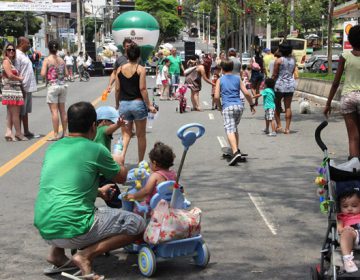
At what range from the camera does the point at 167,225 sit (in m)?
5.41

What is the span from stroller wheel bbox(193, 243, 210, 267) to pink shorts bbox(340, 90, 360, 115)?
11.6 ft

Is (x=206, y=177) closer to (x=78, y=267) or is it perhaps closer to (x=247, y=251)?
(x=247, y=251)

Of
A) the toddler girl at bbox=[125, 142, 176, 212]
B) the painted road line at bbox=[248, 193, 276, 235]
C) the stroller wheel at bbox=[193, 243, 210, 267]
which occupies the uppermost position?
the toddler girl at bbox=[125, 142, 176, 212]

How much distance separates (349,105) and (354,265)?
4084 millimetres

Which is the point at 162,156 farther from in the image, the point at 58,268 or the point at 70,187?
the point at 58,268

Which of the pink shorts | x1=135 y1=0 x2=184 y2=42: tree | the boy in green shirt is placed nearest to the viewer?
the pink shorts

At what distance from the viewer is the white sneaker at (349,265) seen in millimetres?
4621

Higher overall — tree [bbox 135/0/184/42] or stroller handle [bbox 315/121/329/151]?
tree [bbox 135/0/184/42]

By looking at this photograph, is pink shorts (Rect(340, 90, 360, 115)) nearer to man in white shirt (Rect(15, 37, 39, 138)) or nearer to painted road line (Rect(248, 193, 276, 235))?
painted road line (Rect(248, 193, 276, 235))

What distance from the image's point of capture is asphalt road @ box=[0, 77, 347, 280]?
18.9ft

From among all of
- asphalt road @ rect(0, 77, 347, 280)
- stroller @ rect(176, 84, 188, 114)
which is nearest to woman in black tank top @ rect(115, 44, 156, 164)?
asphalt road @ rect(0, 77, 347, 280)

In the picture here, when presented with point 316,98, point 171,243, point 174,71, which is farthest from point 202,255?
point 174,71

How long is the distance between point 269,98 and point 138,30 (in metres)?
9.68

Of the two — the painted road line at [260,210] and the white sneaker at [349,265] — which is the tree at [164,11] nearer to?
the painted road line at [260,210]
